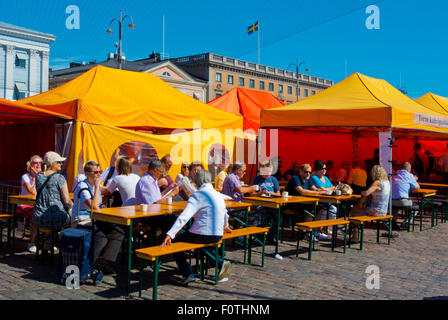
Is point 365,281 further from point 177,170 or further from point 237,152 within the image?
point 237,152

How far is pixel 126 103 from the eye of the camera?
10.2 m

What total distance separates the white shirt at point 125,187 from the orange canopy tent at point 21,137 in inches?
123

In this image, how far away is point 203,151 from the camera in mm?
11484

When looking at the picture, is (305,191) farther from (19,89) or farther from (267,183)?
(19,89)

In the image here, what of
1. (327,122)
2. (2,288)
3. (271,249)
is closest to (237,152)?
(327,122)

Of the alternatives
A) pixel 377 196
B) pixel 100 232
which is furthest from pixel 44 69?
pixel 100 232

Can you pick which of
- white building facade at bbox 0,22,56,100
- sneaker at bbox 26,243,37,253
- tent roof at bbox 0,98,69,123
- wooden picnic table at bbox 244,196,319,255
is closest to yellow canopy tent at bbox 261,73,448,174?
wooden picnic table at bbox 244,196,319,255

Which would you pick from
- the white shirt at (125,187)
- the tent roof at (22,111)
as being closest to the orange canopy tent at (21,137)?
the tent roof at (22,111)

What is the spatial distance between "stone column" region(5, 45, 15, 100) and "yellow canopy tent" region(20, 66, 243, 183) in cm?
3811

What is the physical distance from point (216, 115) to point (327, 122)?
2958mm

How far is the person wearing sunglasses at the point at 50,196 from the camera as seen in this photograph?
6.06 meters

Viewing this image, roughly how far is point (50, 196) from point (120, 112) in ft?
13.2
